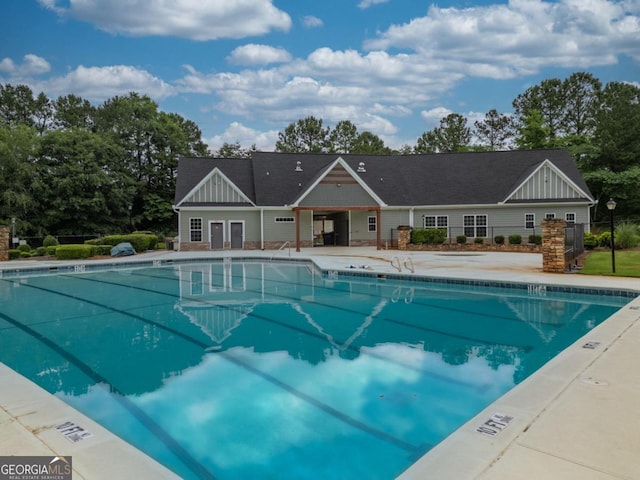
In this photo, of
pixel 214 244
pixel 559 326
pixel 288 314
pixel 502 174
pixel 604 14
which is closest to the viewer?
pixel 559 326

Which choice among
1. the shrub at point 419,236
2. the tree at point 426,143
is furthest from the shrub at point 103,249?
the tree at point 426,143

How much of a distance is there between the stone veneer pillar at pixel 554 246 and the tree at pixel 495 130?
131 feet

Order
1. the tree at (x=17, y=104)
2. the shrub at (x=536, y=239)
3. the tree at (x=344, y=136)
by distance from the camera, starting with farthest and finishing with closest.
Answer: the tree at (x=344, y=136), the tree at (x=17, y=104), the shrub at (x=536, y=239)

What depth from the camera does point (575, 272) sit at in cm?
1350

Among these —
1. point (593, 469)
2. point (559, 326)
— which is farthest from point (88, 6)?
point (593, 469)

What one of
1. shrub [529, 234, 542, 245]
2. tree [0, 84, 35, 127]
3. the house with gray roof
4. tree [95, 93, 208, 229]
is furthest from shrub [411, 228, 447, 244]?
tree [0, 84, 35, 127]

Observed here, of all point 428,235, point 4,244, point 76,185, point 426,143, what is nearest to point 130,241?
point 4,244

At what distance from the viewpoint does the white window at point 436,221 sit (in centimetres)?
2836

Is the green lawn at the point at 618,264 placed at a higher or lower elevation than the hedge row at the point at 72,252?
lower

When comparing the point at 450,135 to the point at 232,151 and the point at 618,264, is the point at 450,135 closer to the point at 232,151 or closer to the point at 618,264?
the point at 232,151

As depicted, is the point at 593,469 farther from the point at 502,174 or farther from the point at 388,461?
the point at 502,174

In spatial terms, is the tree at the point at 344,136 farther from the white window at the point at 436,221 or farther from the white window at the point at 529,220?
the white window at the point at 529,220

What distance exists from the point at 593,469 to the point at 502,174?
2887 cm
